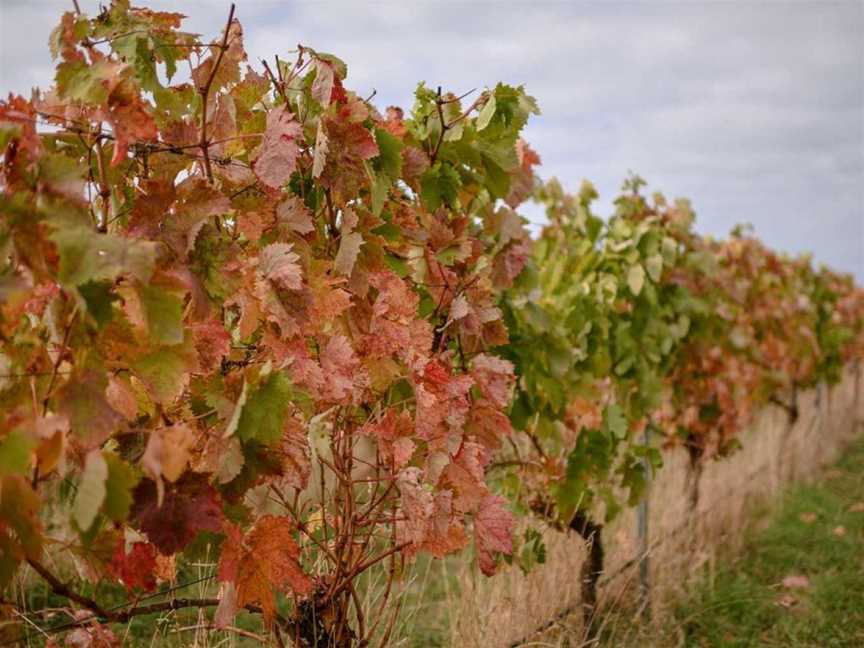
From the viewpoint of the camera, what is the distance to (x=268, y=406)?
1.47 metres

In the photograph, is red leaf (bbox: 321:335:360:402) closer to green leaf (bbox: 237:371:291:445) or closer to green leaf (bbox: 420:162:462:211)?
green leaf (bbox: 237:371:291:445)

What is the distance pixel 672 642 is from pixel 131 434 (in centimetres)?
340

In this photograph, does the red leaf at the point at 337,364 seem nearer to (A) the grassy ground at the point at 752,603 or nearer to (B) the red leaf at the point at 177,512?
(B) the red leaf at the point at 177,512

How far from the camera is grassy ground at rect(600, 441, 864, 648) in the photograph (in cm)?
432

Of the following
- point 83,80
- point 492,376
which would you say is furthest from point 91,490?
point 492,376

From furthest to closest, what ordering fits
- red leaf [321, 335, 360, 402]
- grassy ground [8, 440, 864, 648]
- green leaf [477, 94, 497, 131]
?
grassy ground [8, 440, 864, 648] → green leaf [477, 94, 497, 131] → red leaf [321, 335, 360, 402]

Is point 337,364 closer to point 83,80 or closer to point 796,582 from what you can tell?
point 83,80

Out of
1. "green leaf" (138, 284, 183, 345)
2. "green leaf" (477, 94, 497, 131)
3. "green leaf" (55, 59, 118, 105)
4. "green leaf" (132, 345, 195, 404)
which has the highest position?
"green leaf" (477, 94, 497, 131)

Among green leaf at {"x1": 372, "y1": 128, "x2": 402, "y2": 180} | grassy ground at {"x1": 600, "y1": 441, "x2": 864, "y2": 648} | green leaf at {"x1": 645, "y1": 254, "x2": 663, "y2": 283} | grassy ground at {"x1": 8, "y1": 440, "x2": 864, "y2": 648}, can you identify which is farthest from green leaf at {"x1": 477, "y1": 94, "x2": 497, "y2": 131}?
green leaf at {"x1": 645, "y1": 254, "x2": 663, "y2": 283}

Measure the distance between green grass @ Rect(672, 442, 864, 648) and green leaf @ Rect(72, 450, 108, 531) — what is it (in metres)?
3.53

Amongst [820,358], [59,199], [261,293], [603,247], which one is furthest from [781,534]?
[59,199]

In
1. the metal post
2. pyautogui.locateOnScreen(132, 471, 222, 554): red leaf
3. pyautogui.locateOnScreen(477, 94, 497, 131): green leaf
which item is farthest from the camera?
the metal post

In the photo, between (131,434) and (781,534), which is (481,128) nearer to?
(131,434)

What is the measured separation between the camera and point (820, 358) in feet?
34.1
